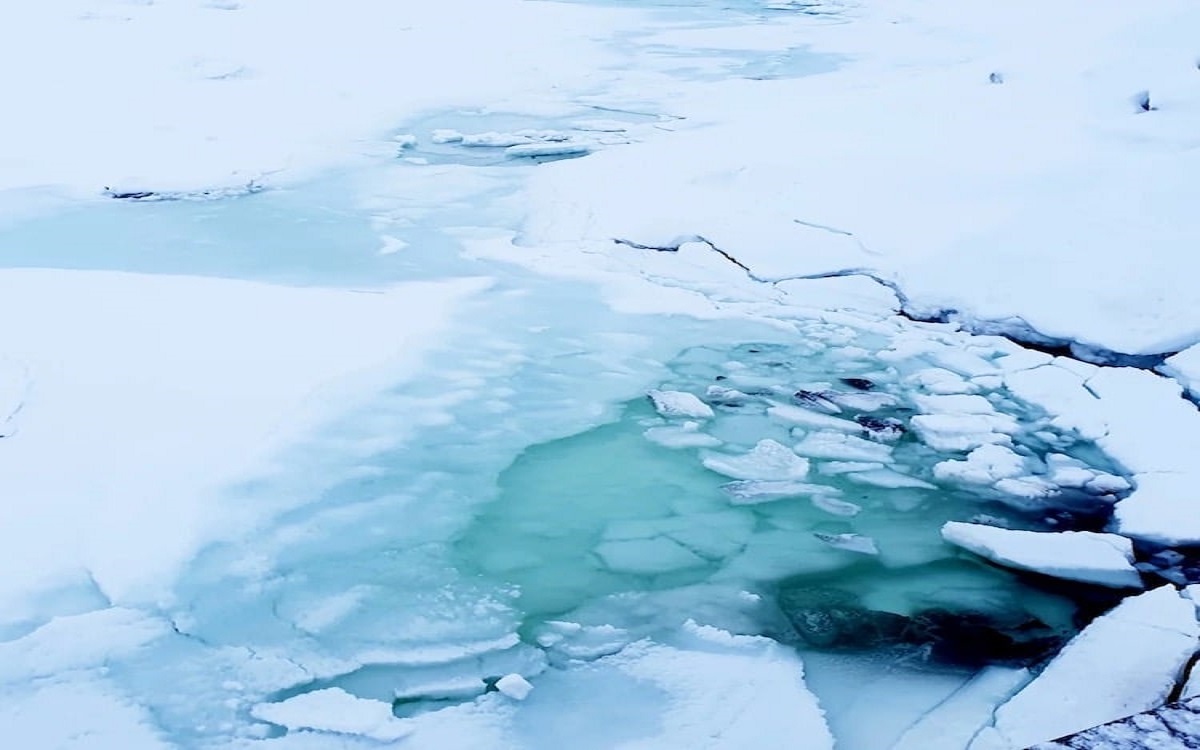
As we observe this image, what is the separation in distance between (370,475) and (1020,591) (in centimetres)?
195

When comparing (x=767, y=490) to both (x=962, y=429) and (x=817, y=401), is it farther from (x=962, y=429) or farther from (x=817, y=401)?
(x=962, y=429)

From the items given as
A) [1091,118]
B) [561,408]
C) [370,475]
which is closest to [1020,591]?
[561,408]

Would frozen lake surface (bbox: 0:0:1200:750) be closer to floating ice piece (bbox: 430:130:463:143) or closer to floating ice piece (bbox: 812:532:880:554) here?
floating ice piece (bbox: 812:532:880:554)

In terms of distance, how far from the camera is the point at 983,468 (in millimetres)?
3312

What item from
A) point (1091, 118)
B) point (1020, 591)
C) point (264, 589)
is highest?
point (1091, 118)

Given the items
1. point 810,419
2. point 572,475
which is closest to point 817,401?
point 810,419

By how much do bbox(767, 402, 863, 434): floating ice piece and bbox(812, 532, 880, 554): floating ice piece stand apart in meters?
0.66

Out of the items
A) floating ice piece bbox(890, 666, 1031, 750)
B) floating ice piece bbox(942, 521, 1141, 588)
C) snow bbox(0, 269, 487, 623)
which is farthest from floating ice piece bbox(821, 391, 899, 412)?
snow bbox(0, 269, 487, 623)

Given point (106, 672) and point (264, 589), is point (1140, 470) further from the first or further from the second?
point (106, 672)

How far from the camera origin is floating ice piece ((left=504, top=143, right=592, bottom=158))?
24.5ft

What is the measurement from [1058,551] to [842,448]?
2.65 feet

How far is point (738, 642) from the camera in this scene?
2.54 metres

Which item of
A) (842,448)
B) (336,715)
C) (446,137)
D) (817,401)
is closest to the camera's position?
(336,715)

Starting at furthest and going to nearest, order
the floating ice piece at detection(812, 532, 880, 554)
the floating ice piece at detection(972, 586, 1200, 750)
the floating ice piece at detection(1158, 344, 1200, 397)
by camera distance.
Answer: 1. the floating ice piece at detection(1158, 344, 1200, 397)
2. the floating ice piece at detection(812, 532, 880, 554)
3. the floating ice piece at detection(972, 586, 1200, 750)
